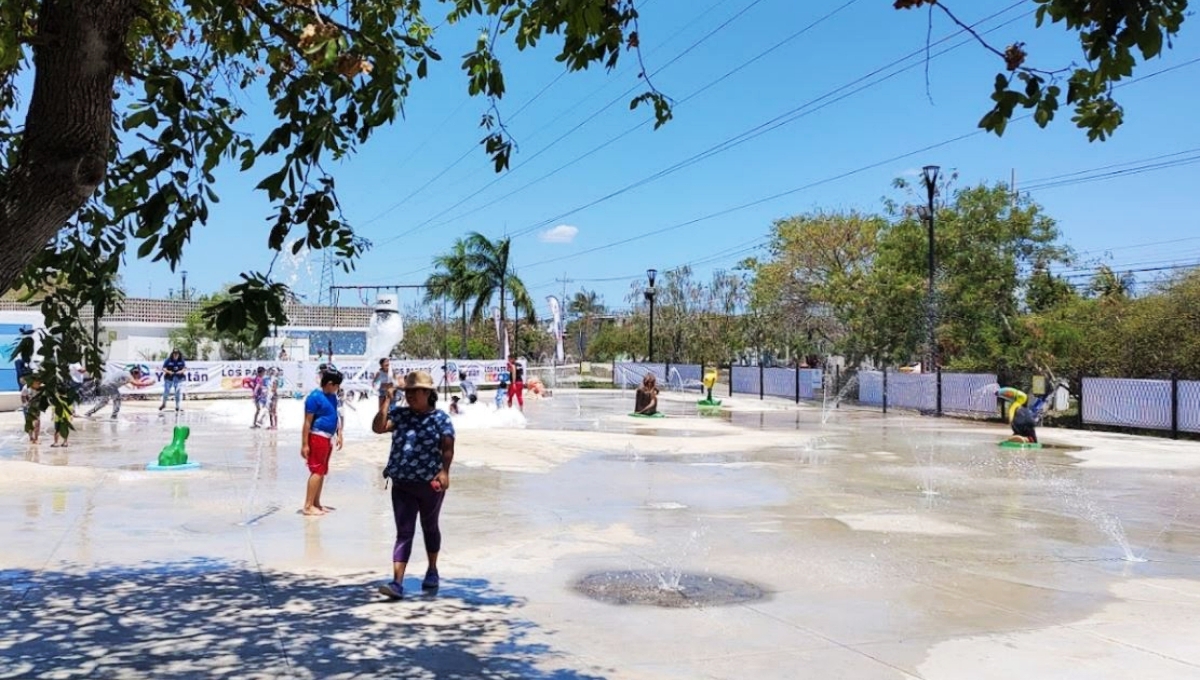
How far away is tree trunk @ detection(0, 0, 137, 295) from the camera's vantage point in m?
3.57

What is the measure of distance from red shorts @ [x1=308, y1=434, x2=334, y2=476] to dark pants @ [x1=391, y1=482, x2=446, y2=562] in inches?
125

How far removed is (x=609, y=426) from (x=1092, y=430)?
1182 cm

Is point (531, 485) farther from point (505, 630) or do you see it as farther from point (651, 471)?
point (505, 630)

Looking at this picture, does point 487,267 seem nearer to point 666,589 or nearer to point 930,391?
point 930,391

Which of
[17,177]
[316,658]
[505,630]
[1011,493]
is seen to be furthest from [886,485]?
[17,177]

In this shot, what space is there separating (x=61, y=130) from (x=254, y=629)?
133 inches

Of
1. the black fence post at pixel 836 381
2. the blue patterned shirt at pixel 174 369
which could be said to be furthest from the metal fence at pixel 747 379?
the blue patterned shirt at pixel 174 369

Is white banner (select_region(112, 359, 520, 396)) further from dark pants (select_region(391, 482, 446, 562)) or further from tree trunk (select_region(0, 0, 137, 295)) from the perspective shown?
tree trunk (select_region(0, 0, 137, 295))

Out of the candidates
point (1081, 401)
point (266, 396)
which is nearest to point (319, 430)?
point (266, 396)

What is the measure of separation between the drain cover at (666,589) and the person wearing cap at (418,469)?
1.20 metres

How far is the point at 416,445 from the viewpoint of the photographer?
6941mm

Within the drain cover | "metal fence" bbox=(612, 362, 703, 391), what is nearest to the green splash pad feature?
the drain cover

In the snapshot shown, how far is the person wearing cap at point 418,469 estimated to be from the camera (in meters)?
6.88

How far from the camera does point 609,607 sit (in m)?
6.67
